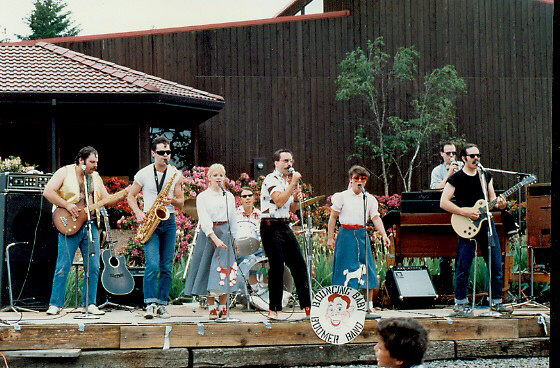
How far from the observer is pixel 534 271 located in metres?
10.7

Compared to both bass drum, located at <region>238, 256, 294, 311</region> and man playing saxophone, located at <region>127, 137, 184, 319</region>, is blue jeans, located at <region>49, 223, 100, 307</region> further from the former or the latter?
bass drum, located at <region>238, 256, 294, 311</region>

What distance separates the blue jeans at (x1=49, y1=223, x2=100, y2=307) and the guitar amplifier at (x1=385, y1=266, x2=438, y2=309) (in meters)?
3.37

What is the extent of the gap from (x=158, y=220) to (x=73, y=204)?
899mm

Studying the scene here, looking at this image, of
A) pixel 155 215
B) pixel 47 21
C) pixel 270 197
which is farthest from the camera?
pixel 47 21

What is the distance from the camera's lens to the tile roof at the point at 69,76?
17312 millimetres

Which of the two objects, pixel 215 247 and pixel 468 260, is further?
pixel 468 260

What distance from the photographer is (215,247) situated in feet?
28.6

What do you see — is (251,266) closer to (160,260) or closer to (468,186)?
(160,260)

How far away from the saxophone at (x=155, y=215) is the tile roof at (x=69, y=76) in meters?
8.99

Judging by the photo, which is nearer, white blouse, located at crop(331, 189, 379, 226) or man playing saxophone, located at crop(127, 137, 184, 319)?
man playing saxophone, located at crop(127, 137, 184, 319)

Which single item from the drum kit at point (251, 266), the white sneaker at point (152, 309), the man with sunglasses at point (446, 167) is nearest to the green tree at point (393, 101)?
the man with sunglasses at point (446, 167)

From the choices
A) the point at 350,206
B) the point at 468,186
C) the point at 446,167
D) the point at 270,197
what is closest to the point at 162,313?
the point at 270,197

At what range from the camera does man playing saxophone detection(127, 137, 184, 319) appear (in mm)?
8594

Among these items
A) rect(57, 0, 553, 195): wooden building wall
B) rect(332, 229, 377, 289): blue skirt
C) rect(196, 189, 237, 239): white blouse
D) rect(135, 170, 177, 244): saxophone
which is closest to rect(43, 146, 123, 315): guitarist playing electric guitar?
rect(135, 170, 177, 244): saxophone
